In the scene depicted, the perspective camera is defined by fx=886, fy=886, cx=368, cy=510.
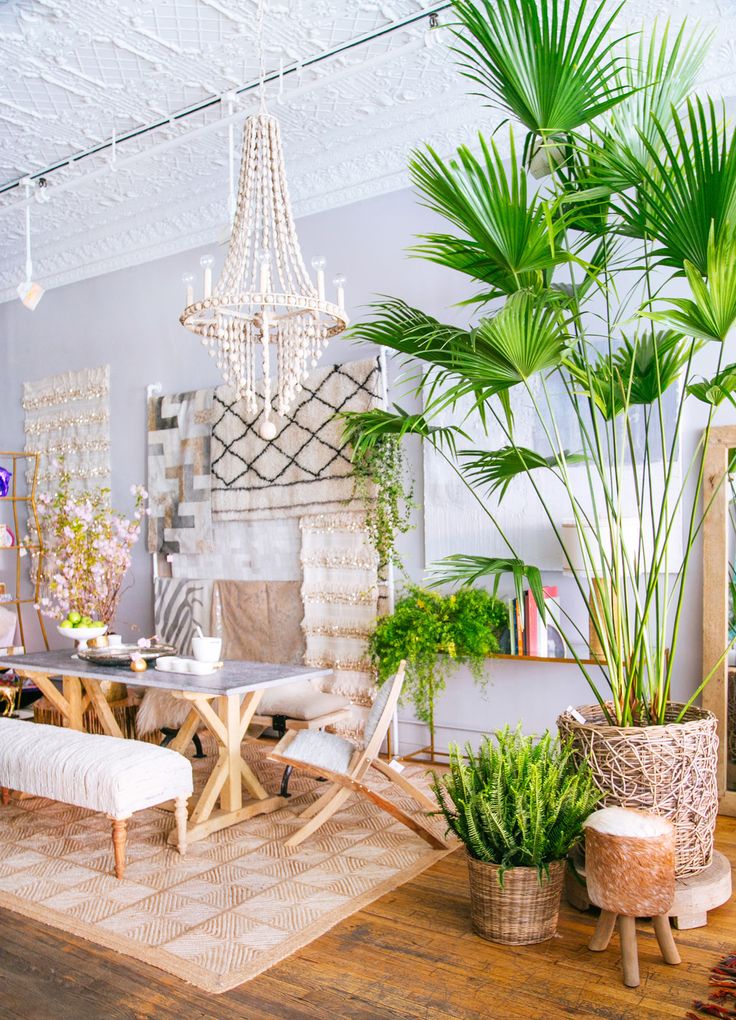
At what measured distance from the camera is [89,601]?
655 centimetres

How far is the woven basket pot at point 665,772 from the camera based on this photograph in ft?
10.2

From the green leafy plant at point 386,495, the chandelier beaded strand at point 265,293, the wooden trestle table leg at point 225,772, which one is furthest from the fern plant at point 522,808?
the green leafy plant at point 386,495

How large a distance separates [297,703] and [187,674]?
70 centimetres

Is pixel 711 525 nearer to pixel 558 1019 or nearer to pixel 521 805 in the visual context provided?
pixel 521 805

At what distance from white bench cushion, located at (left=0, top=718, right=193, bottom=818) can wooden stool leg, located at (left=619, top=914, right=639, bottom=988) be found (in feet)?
6.36

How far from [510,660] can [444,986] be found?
8.51 ft

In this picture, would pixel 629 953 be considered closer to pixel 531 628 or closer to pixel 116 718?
pixel 531 628

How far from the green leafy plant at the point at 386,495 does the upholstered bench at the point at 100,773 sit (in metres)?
2.05

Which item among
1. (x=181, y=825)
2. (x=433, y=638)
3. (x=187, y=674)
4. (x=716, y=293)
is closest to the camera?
(x=716, y=293)

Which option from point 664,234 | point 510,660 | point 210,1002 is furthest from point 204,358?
point 210,1002

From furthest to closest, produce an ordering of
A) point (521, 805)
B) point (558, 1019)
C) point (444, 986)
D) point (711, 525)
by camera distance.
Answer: point (711, 525)
point (521, 805)
point (444, 986)
point (558, 1019)

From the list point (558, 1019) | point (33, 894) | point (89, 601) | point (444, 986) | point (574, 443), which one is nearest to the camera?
point (558, 1019)

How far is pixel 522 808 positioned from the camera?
300cm

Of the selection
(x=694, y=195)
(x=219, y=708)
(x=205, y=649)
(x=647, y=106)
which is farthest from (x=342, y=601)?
(x=694, y=195)
